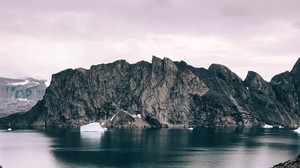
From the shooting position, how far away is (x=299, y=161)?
390 feet

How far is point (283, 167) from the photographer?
121750mm

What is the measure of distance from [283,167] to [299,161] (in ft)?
17.2
